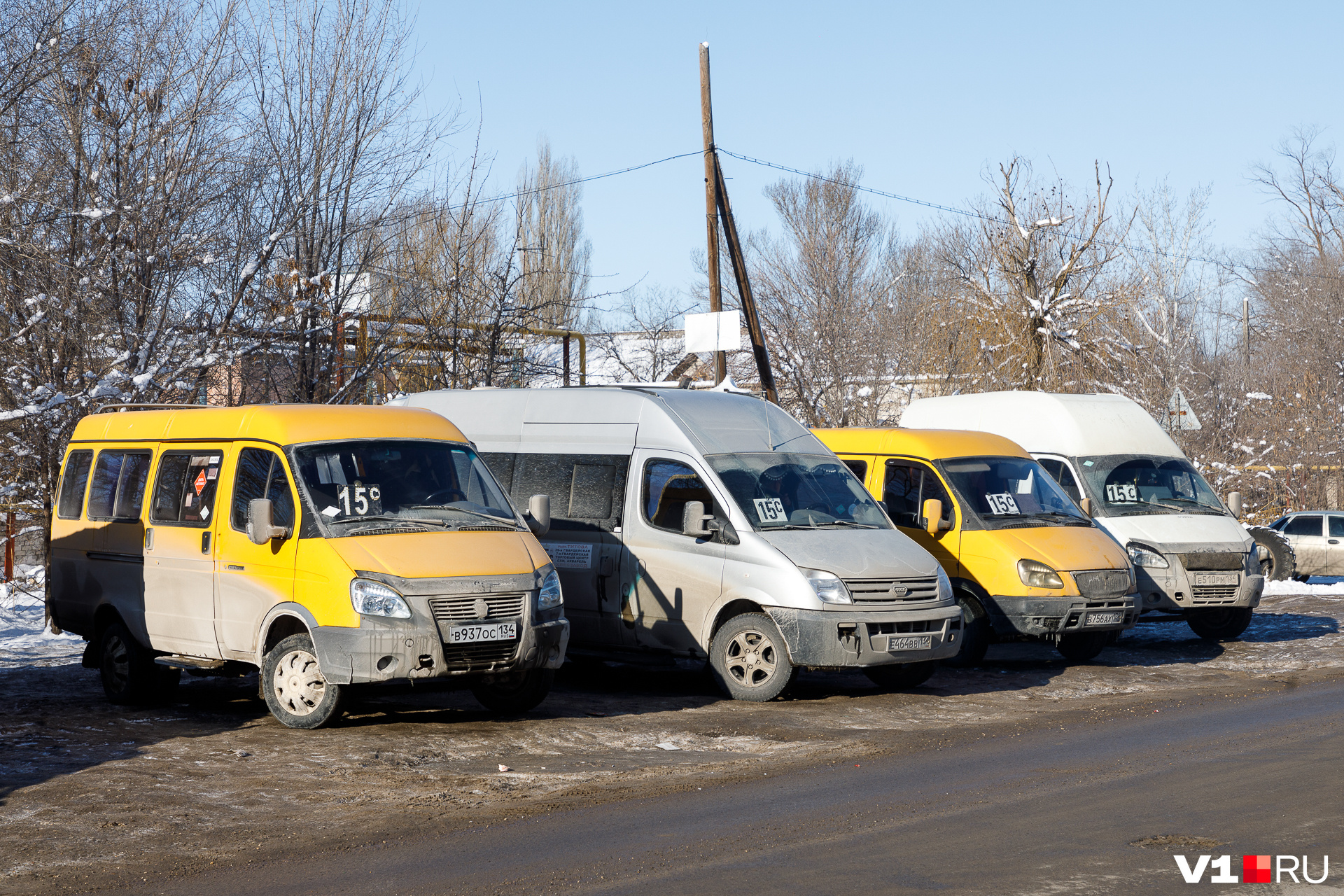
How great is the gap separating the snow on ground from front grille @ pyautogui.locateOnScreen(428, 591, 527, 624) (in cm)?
554

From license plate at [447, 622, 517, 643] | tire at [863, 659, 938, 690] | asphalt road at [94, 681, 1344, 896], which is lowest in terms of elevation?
asphalt road at [94, 681, 1344, 896]

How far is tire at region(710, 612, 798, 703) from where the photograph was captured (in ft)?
36.9

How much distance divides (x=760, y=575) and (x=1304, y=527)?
1708 centimetres

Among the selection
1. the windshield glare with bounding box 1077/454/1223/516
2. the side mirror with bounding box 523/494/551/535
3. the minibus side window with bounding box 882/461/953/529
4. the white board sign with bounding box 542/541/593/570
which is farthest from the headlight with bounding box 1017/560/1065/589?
the side mirror with bounding box 523/494/551/535

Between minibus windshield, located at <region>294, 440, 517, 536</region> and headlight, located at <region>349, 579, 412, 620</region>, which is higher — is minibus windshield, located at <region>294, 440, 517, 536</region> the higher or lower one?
the higher one

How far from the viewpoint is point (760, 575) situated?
11227mm

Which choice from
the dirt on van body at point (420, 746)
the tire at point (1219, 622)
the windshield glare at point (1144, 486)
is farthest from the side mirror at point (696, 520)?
the tire at point (1219, 622)

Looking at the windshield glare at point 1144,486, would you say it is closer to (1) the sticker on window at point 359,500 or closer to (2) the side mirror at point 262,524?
(1) the sticker on window at point 359,500

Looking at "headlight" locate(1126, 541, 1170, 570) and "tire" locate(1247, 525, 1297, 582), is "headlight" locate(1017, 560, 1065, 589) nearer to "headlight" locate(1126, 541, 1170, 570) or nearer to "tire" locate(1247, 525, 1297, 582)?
"headlight" locate(1126, 541, 1170, 570)

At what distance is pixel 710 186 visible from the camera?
24672 mm

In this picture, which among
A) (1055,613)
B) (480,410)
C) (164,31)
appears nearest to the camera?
(1055,613)

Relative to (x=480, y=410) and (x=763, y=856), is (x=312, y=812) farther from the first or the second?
(x=480, y=410)

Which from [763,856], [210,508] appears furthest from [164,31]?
[763,856]

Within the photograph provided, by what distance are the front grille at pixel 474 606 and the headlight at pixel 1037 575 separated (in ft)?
17.1
